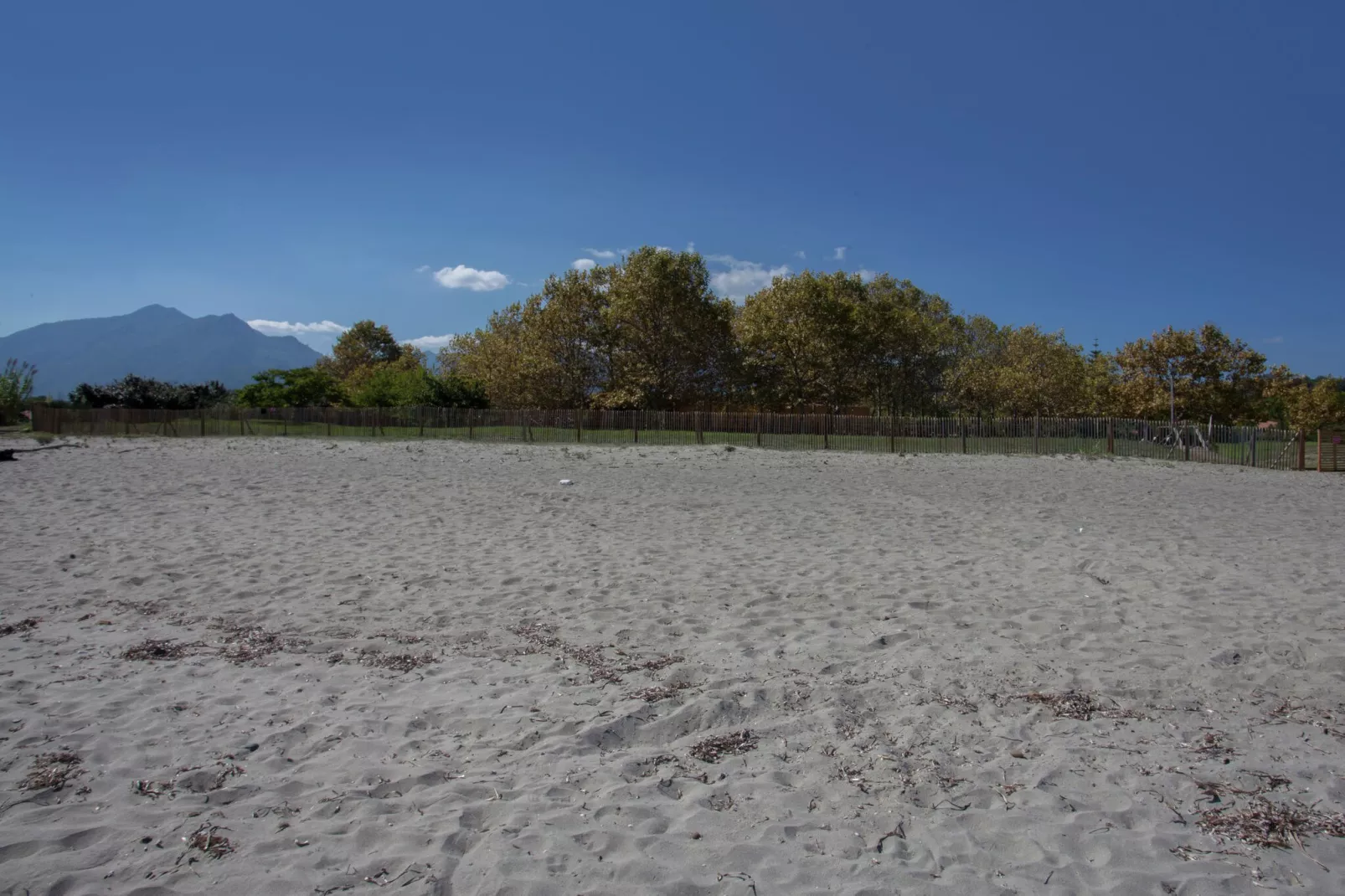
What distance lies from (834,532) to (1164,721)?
17.3ft

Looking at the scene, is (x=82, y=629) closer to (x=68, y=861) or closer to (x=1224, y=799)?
(x=68, y=861)

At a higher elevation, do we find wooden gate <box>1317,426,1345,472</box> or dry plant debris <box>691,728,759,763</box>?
wooden gate <box>1317,426,1345,472</box>

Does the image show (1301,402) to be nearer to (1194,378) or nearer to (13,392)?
(1194,378)

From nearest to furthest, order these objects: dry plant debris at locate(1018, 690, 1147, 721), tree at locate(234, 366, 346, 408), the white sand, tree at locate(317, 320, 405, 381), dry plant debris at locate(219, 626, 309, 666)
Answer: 1. the white sand
2. dry plant debris at locate(1018, 690, 1147, 721)
3. dry plant debris at locate(219, 626, 309, 666)
4. tree at locate(234, 366, 346, 408)
5. tree at locate(317, 320, 405, 381)

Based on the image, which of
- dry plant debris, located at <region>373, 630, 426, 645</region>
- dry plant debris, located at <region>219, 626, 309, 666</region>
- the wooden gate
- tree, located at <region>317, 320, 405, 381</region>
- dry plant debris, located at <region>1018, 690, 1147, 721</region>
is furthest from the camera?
tree, located at <region>317, 320, 405, 381</region>

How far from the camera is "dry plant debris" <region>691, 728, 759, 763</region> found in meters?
3.47

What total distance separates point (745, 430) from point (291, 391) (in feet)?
87.4

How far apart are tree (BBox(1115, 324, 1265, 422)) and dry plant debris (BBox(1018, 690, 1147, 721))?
37910 mm

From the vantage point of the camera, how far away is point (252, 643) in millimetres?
4922

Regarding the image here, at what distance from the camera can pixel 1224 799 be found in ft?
10.1

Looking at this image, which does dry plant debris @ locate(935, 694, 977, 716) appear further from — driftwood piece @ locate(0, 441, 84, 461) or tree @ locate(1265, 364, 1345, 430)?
tree @ locate(1265, 364, 1345, 430)

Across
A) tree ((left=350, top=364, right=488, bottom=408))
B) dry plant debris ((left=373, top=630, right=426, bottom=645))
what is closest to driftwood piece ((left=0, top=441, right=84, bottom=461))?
tree ((left=350, top=364, right=488, bottom=408))

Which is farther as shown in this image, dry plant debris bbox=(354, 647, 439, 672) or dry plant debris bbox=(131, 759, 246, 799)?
dry plant debris bbox=(354, 647, 439, 672)

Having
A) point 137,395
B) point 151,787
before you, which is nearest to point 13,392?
point 137,395
